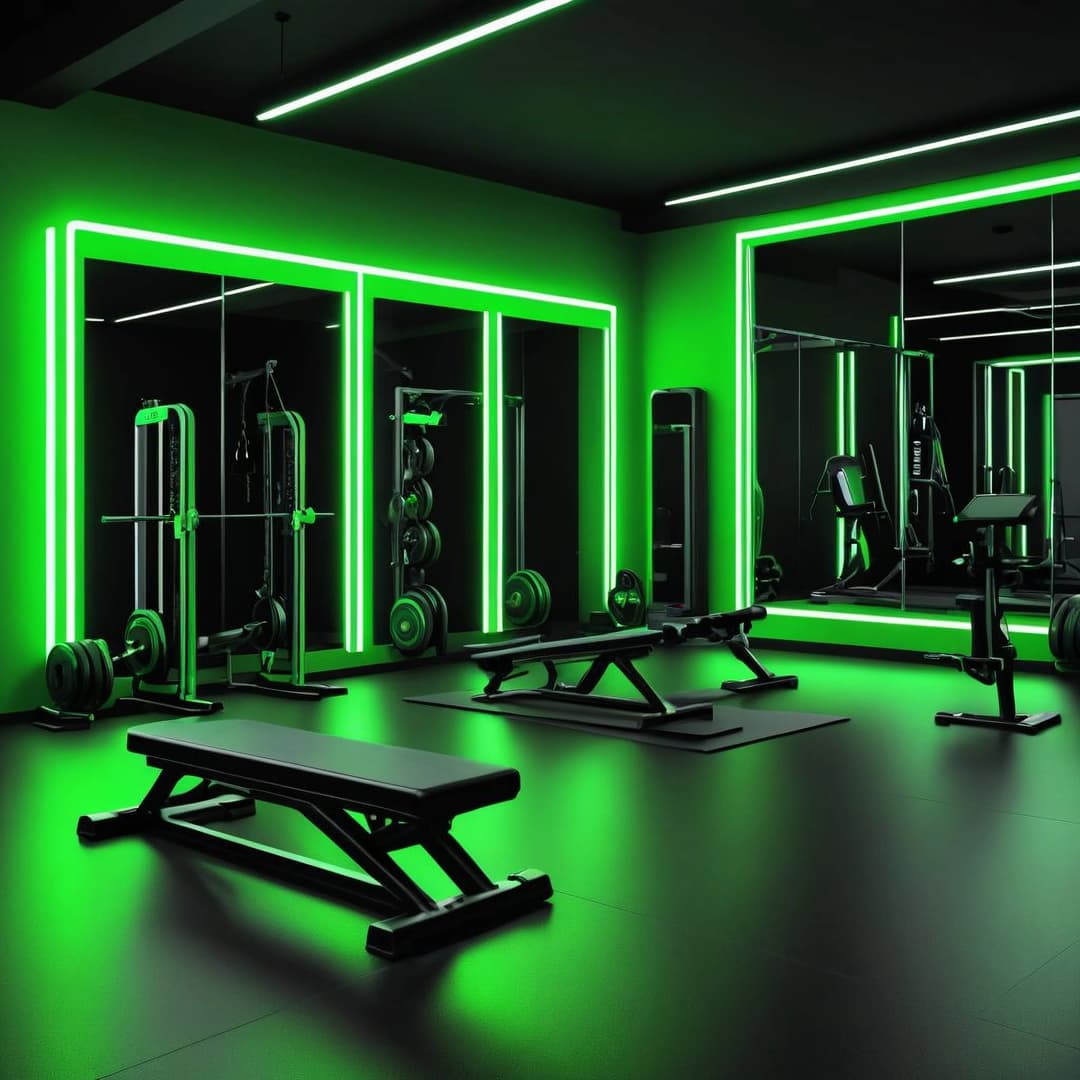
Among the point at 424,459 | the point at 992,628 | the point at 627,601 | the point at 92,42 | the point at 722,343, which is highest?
the point at 92,42

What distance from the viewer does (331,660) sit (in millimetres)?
7359

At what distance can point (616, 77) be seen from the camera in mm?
6211

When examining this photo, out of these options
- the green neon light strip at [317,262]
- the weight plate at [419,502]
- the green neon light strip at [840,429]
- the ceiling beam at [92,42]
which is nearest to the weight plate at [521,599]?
the weight plate at [419,502]

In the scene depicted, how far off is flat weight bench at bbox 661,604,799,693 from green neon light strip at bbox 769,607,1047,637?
137 centimetres

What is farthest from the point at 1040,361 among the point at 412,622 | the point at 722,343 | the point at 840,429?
the point at 412,622

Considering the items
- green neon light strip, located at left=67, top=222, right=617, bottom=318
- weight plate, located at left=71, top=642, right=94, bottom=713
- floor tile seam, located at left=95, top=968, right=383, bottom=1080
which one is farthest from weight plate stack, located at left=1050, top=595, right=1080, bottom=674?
weight plate, located at left=71, top=642, right=94, bottom=713

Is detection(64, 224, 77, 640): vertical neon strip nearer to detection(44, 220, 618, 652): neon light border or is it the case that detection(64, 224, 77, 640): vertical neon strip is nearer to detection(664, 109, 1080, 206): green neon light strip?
detection(44, 220, 618, 652): neon light border

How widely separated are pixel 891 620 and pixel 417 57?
4.75 metres

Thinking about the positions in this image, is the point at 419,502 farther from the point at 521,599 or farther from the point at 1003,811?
the point at 1003,811

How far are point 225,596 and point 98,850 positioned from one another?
3.21m

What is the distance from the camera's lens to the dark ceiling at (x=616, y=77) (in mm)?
5258

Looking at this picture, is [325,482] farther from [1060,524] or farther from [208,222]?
[1060,524]

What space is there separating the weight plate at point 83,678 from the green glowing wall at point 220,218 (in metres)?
0.50

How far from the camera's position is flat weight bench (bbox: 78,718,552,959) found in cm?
281
